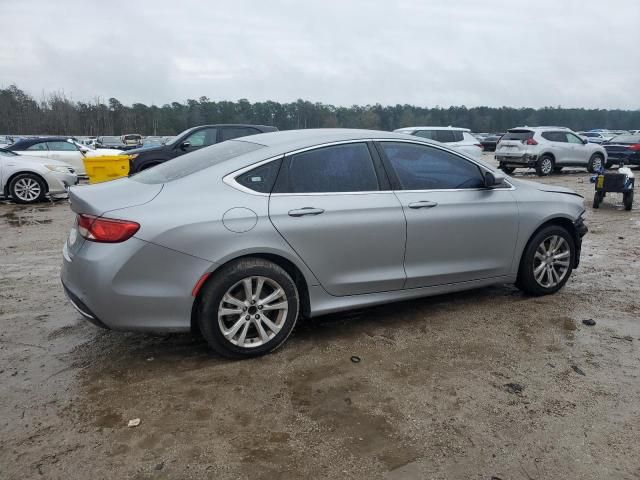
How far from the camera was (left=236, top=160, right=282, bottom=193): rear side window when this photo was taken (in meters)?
3.56

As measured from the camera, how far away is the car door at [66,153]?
15047 millimetres

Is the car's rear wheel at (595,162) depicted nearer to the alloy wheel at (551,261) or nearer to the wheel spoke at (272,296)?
the alloy wheel at (551,261)

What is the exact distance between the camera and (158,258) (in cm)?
322

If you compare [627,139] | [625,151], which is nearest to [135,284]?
[625,151]

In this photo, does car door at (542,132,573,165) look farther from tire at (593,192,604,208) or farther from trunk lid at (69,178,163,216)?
trunk lid at (69,178,163,216)

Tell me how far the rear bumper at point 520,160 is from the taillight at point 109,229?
16643 mm

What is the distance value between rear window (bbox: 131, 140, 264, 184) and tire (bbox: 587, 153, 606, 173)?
1792cm

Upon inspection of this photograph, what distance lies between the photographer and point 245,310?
348 cm

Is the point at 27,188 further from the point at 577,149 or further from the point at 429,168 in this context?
the point at 577,149

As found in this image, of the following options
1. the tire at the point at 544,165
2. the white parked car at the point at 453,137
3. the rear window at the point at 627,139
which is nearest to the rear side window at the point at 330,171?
the white parked car at the point at 453,137

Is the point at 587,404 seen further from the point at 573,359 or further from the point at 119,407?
the point at 119,407

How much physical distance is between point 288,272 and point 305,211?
462 mm

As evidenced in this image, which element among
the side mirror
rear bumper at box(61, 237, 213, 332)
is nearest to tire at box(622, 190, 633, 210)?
the side mirror

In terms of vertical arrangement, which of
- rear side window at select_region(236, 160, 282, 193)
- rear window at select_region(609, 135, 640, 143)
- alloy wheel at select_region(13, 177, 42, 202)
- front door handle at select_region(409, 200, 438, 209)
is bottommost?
alloy wheel at select_region(13, 177, 42, 202)
